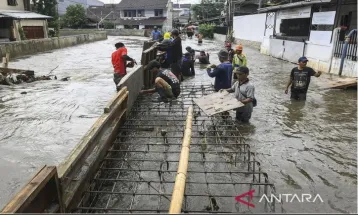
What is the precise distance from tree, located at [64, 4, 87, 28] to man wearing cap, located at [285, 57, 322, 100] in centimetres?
4965

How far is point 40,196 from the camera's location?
3.05 m

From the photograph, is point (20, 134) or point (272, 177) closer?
point (272, 177)

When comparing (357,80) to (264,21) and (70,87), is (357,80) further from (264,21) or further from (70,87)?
(264,21)

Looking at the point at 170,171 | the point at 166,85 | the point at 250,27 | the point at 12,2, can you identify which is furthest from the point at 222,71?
the point at 12,2

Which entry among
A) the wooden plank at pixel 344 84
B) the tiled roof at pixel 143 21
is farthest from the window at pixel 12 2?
the tiled roof at pixel 143 21

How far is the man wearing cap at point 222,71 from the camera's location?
7.28 meters

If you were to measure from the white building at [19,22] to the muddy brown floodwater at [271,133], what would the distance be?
18.3 metres

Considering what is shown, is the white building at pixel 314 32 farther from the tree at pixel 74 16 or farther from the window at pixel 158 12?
the tree at pixel 74 16

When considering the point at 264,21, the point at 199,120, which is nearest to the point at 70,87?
the point at 199,120

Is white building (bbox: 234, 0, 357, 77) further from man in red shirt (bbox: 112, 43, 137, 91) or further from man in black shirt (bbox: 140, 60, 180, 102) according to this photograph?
man in red shirt (bbox: 112, 43, 137, 91)

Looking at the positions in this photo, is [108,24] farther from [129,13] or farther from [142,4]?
[142,4]

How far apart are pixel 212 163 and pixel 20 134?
437 centimetres

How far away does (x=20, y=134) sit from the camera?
6.62m

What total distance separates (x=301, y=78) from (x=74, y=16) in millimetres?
50111
